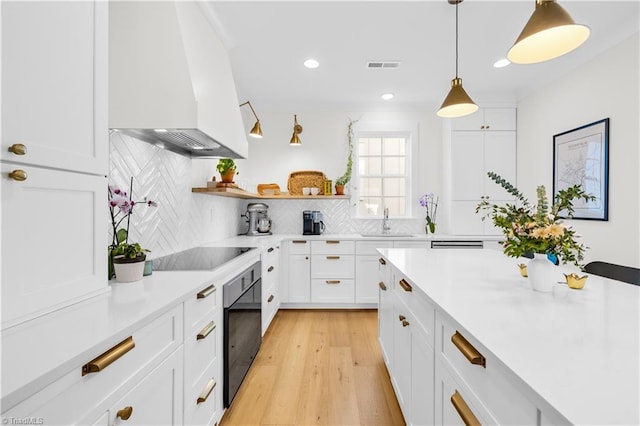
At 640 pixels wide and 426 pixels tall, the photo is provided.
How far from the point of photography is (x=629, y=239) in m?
2.44

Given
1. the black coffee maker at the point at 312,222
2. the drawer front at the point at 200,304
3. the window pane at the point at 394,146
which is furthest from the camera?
the window pane at the point at 394,146

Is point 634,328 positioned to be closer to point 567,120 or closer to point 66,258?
point 66,258

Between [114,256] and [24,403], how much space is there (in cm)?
93

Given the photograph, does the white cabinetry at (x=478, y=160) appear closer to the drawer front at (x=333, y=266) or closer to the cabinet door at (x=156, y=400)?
the drawer front at (x=333, y=266)

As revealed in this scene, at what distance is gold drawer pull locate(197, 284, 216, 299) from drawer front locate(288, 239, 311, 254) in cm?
216

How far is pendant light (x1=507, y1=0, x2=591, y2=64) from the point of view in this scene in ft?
3.86

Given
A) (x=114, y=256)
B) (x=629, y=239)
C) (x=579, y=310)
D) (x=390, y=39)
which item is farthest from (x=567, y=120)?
(x=114, y=256)

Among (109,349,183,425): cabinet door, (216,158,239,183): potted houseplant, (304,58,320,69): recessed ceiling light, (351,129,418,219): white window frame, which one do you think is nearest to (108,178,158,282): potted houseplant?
(109,349,183,425): cabinet door

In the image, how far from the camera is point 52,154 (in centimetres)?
96

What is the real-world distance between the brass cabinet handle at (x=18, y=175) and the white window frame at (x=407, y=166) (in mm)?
3666

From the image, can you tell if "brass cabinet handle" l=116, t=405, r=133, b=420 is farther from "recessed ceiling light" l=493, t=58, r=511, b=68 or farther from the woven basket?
"recessed ceiling light" l=493, t=58, r=511, b=68

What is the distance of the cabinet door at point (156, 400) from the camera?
0.89m

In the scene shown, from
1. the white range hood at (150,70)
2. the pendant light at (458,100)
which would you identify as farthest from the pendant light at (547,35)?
the white range hood at (150,70)

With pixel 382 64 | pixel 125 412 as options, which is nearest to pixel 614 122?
pixel 382 64
